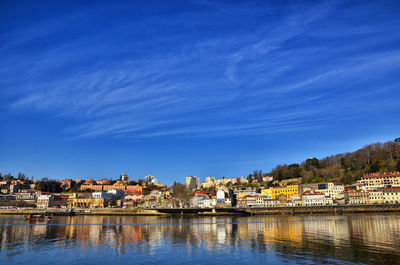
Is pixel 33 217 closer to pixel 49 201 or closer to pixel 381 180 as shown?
pixel 49 201

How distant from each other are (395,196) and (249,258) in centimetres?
7942

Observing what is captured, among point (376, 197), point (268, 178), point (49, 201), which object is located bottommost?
point (376, 197)

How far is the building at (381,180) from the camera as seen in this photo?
89875 millimetres

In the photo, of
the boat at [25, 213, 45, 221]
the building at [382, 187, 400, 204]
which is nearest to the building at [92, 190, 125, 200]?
the boat at [25, 213, 45, 221]

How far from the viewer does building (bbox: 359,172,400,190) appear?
8988 cm

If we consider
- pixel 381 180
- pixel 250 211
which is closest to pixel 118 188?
pixel 250 211

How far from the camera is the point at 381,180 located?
303ft

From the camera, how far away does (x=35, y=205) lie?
12975 centimetres

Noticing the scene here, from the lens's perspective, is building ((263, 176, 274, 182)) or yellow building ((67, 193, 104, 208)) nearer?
yellow building ((67, 193, 104, 208))

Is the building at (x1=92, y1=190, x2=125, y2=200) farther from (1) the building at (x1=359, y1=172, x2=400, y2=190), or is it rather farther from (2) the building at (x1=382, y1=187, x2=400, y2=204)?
(2) the building at (x1=382, y1=187, x2=400, y2=204)

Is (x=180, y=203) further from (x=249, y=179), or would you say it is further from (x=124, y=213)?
(x=249, y=179)

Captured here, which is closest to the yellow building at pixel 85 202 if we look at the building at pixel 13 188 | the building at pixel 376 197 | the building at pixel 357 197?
the building at pixel 13 188

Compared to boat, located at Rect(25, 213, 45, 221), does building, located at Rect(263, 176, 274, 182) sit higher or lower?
higher

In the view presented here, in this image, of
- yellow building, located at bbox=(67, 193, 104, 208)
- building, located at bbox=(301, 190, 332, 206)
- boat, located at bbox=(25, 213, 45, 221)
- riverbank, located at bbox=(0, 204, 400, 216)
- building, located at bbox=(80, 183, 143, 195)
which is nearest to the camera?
boat, located at bbox=(25, 213, 45, 221)
